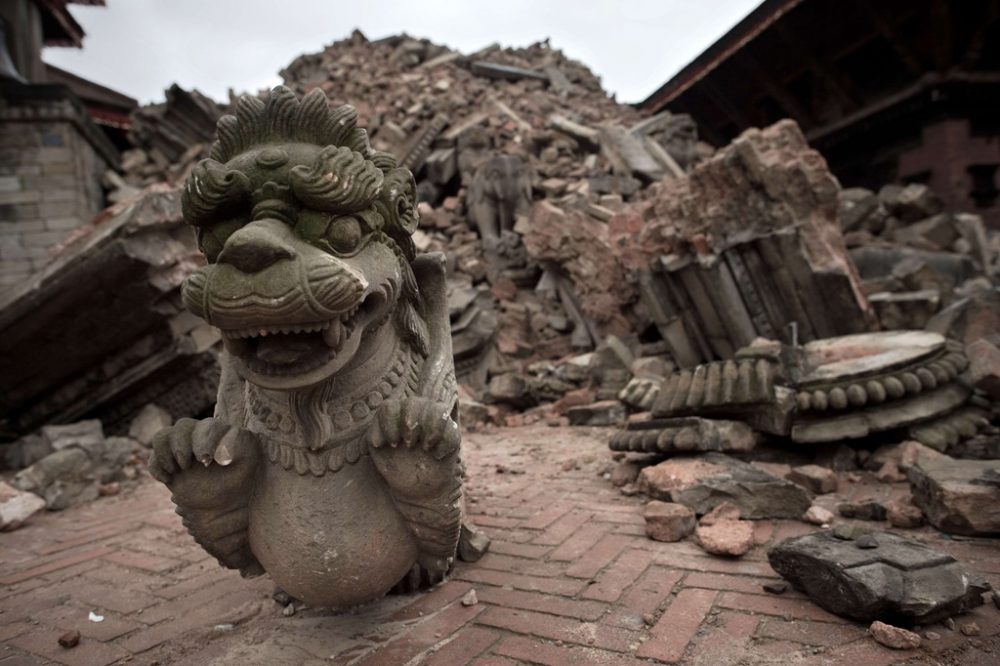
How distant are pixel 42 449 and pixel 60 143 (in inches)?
241

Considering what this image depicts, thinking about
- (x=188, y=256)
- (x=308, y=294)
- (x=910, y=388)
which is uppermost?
(x=188, y=256)

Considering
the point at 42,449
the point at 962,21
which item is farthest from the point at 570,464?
the point at 962,21

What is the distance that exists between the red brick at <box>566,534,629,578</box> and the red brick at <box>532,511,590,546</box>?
0.54 feet

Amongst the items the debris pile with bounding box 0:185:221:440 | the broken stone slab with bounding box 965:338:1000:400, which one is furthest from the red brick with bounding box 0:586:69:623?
the broken stone slab with bounding box 965:338:1000:400

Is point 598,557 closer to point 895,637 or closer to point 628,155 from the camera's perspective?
point 895,637

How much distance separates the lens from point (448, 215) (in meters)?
9.84

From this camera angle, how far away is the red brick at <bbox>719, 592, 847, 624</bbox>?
5.05ft

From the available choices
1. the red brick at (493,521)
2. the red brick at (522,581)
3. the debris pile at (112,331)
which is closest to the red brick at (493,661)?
the red brick at (522,581)

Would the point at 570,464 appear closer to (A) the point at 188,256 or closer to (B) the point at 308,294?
(B) the point at 308,294

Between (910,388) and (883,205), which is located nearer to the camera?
(910,388)

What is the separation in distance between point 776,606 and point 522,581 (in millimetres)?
769

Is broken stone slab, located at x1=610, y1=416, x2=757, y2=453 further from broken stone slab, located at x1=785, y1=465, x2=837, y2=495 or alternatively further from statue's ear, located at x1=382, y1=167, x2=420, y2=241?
statue's ear, located at x1=382, y1=167, x2=420, y2=241

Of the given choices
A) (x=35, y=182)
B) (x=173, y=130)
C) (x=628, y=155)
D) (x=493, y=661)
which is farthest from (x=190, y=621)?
(x=173, y=130)

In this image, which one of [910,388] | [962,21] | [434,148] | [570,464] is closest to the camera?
[910,388]
